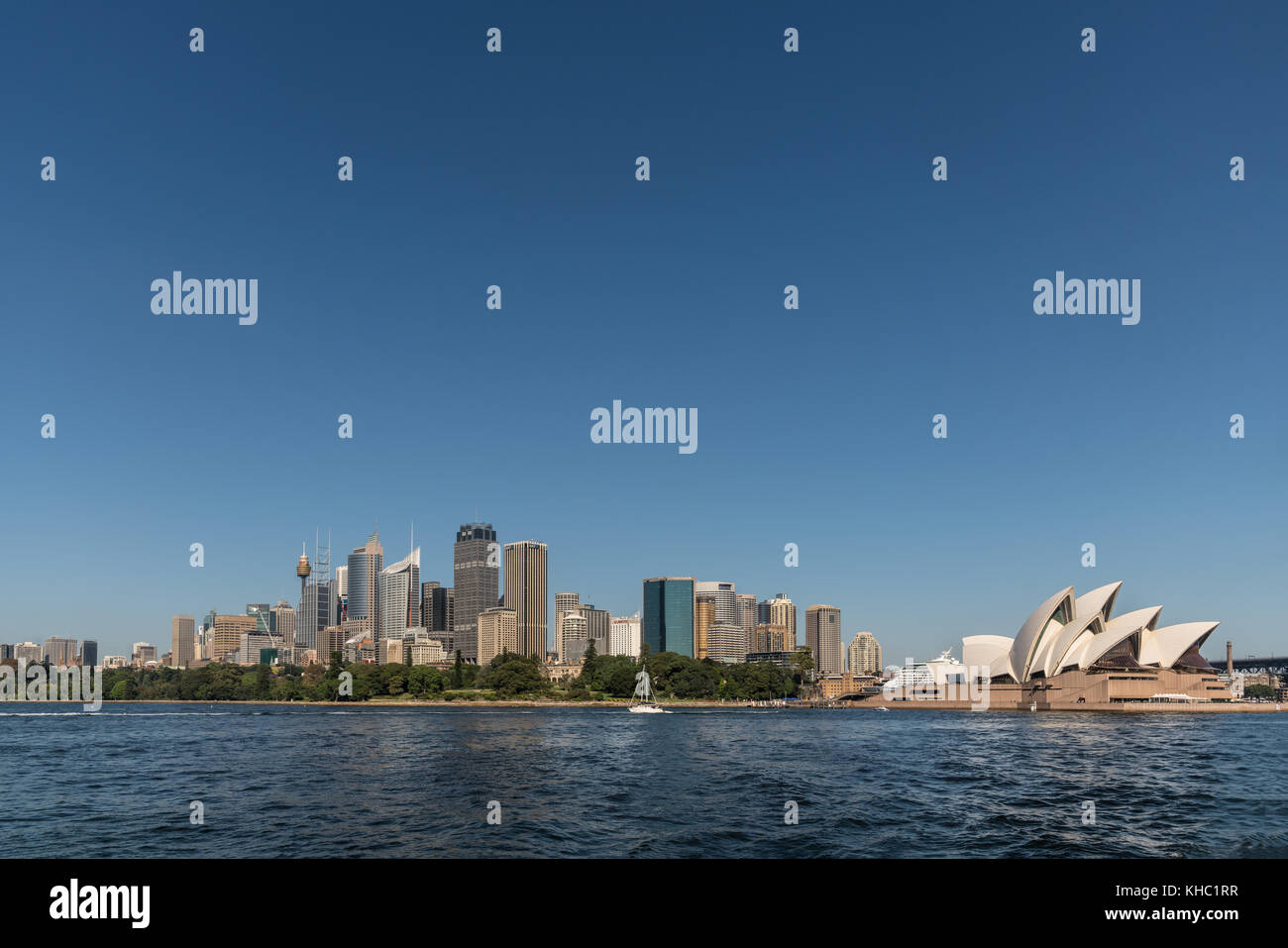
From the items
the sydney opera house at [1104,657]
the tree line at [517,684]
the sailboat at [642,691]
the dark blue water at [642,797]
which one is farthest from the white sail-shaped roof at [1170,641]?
the sailboat at [642,691]

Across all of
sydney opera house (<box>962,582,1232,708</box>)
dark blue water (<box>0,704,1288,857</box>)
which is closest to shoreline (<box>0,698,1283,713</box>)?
sydney opera house (<box>962,582,1232,708</box>)

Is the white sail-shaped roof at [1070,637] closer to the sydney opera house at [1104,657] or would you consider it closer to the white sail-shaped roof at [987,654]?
the sydney opera house at [1104,657]

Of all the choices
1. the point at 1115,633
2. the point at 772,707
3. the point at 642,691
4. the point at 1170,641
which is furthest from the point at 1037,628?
the point at 642,691

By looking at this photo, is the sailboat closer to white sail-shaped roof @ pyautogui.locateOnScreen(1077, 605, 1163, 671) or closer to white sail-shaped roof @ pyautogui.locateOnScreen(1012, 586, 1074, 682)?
white sail-shaped roof @ pyautogui.locateOnScreen(1012, 586, 1074, 682)

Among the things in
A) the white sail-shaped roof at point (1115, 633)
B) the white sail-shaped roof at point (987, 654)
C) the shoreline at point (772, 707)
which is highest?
the white sail-shaped roof at point (1115, 633)
